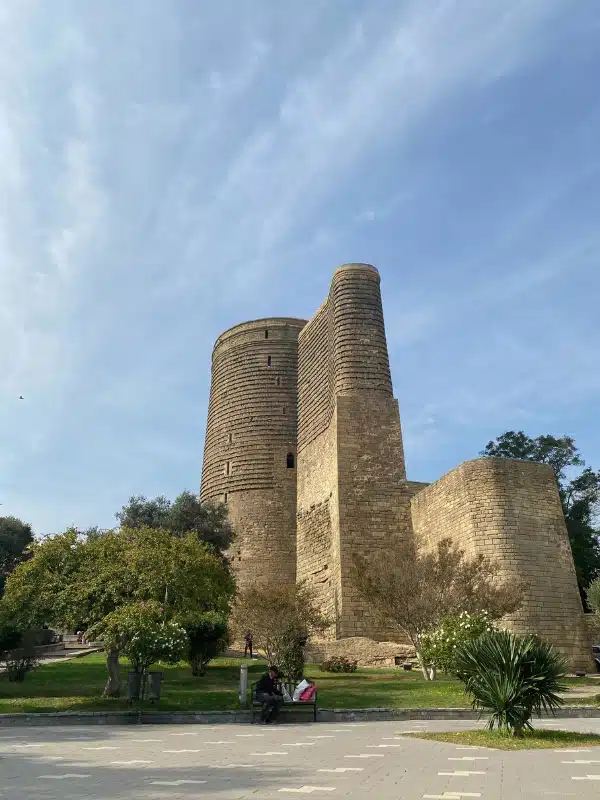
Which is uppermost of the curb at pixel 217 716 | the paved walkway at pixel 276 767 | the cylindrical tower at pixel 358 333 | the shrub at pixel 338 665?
the cylindrical tower at pixel 358 333

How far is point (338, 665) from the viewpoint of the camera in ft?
61.3

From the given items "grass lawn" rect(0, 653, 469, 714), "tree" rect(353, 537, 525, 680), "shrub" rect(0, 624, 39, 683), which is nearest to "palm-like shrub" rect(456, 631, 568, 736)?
"grass lawn" rect(0, 653, 469, 714)

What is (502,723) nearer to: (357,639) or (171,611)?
(171,611)

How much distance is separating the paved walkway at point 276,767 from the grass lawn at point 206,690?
275 cm

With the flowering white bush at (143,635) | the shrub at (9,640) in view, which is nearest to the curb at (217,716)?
the flowering white bush at (143,635)

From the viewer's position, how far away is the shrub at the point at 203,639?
17.1m

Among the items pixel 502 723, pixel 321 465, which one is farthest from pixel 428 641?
pixel 321 465

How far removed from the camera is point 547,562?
20016 mm

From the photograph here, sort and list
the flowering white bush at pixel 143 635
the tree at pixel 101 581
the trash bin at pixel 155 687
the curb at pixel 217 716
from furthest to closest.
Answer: the tree at pixel 101 581 < the trash bin at pixel 155 687 < the flowering white bush at pixel 143 635 < the curb at pixel 217 716

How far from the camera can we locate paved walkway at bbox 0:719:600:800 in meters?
4.69

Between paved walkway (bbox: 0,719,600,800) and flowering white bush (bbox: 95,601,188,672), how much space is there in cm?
246

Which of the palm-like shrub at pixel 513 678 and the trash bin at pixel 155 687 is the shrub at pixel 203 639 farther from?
the palm-like shrub at pixel 513 678

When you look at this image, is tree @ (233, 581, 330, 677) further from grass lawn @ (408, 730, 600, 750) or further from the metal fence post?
grass lawn @ (408, 730, 600, 750)

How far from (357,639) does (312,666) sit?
62.7 inches
